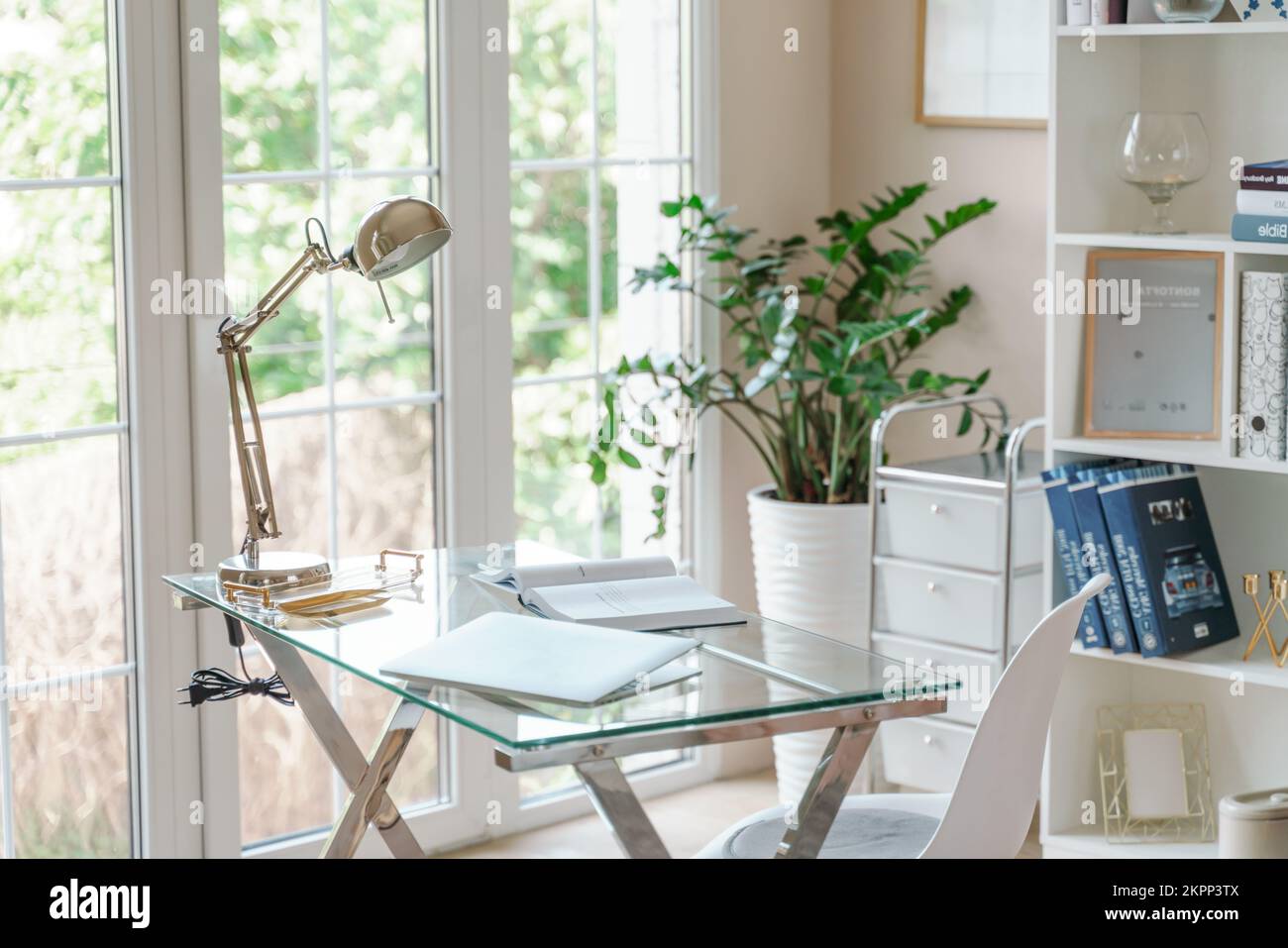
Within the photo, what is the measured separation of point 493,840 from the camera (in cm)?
392

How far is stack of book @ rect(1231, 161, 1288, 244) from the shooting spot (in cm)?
301

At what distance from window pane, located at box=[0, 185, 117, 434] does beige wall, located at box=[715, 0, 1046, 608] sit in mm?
1579

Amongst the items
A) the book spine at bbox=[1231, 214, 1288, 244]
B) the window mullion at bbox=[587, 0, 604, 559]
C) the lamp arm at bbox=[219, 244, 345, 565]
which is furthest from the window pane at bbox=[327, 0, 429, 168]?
the book spine at bbox=[1231, 214, 1288, 244]

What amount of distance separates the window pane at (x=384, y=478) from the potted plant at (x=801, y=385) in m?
0.38

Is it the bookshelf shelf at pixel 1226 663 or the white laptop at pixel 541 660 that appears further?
the bookshelf shelf at pixel 1226 663

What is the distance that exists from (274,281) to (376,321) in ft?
0.88

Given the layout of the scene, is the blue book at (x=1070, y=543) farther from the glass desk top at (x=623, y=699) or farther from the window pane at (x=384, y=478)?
the window pane at (x=384, y=478)

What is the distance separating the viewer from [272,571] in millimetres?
2617

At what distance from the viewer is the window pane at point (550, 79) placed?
148 inches

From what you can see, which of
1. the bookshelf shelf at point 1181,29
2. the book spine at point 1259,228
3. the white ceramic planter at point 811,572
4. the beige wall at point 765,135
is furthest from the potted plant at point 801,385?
the book spine at point 1259,228

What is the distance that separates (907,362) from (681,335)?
562mm

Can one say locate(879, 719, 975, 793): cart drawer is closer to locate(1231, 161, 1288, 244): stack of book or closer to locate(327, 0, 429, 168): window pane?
locate(1231, 161, 1288, 244): stack of book
